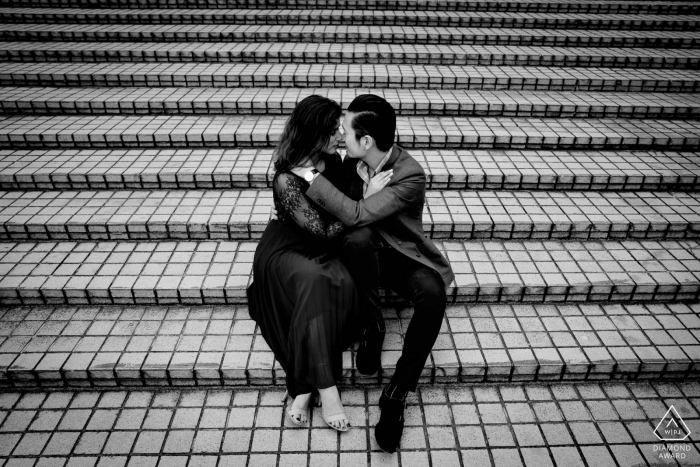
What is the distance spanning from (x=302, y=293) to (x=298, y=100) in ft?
8.73

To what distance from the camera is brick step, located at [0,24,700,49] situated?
5.26 metres

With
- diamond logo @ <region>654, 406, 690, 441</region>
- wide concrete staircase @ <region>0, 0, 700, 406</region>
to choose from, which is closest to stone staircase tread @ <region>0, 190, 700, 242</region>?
wide concrete staircase @ <region>0, 0, 700, 406</region>

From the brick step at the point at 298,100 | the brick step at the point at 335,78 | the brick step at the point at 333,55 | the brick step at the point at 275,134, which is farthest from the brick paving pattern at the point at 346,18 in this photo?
A: the brick step at the point at 275,134

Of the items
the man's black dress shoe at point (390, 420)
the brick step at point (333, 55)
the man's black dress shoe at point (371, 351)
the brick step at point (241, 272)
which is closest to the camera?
the man's black dress shoe at point (390, 420)

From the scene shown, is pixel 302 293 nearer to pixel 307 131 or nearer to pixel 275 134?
pixel 307 131

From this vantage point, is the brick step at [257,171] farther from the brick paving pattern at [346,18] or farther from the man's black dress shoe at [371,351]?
the brick paving pattern at [346,18]

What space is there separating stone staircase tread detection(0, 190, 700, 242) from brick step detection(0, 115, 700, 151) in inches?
25.4

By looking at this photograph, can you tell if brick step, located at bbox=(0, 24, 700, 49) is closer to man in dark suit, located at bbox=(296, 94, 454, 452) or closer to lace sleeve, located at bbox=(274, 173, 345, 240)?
man in dark suit, located at bbox=(296, 94, 454, 452)

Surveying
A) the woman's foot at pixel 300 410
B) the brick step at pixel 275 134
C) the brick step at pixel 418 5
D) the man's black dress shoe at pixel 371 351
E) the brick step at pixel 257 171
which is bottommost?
the woman's foot at pixel 300 410

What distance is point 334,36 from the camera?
535 centimetres

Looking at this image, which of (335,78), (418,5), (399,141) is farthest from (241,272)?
(418,5)

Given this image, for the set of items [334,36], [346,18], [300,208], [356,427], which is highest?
[346,18]

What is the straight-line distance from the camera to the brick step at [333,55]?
16.3ft

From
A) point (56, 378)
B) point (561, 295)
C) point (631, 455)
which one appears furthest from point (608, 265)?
point (56, 378)
